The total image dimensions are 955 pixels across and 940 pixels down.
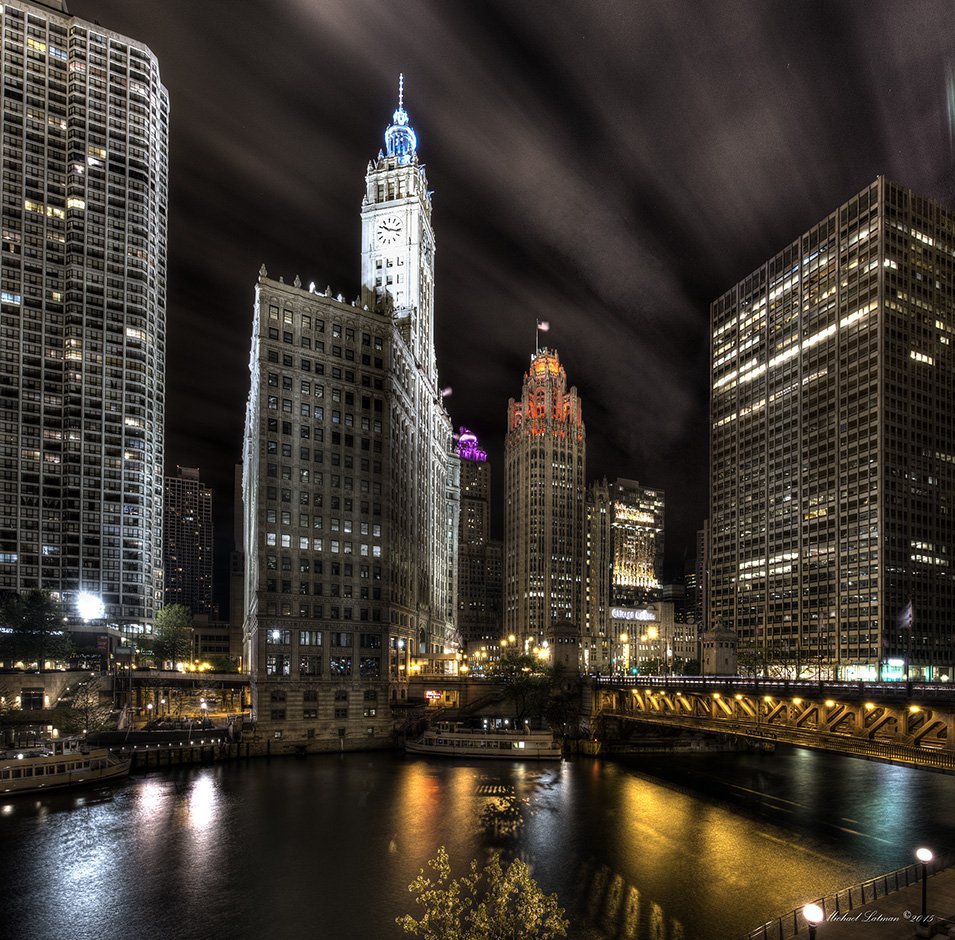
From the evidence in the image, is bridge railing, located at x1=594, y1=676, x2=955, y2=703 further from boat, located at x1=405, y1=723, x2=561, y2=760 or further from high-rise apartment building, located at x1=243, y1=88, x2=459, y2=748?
high-rise apartment building, located at x1=243, y1=88, x2=459, y2=748

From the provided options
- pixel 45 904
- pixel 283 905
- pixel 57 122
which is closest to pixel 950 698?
pixel 283 905

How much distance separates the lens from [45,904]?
5203 centimetres

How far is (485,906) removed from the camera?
1874 inches

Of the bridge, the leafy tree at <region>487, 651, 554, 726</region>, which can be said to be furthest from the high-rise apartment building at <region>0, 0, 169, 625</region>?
the bridge

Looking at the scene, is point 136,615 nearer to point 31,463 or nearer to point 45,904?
point 31,463

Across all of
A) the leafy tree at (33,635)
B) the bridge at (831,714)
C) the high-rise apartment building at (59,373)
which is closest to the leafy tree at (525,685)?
the bridge at (831,714)

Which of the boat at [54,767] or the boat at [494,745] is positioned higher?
the boat at [54,767]

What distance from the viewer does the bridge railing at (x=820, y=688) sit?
59750 millimetres

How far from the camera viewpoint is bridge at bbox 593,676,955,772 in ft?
194

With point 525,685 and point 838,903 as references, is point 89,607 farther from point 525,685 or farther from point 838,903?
point 838,903

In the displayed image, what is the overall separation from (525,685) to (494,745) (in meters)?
16.9

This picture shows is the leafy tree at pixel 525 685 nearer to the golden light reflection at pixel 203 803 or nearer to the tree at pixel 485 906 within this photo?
the golden light reflection at pixel 203 803

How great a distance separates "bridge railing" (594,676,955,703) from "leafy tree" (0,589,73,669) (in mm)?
103126

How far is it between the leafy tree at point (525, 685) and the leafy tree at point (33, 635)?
256ft
